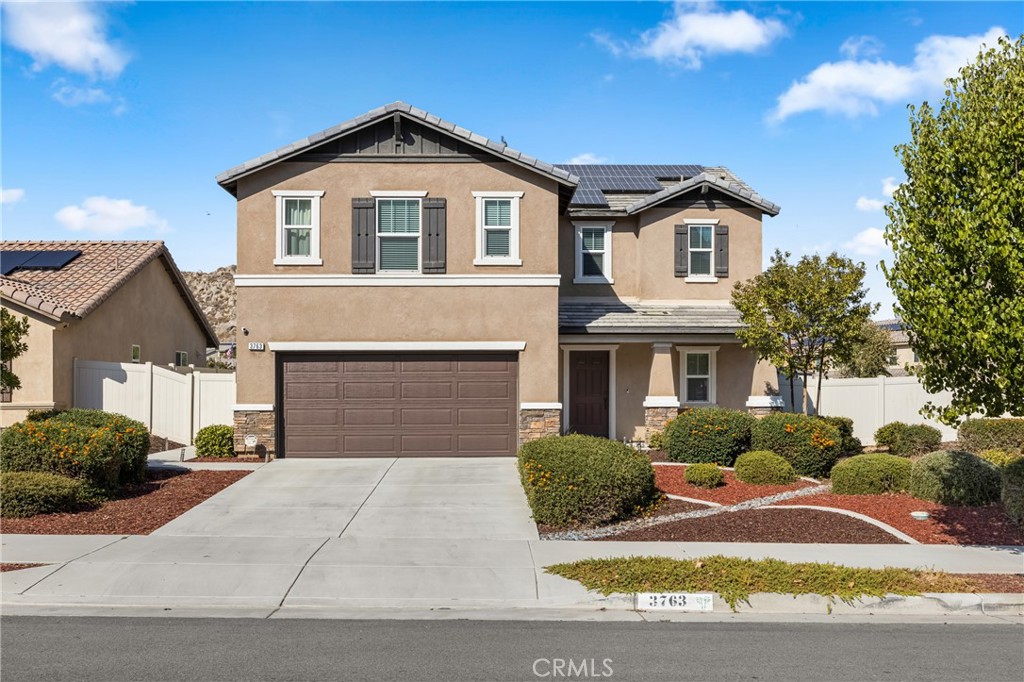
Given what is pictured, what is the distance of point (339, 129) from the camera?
18406 mm

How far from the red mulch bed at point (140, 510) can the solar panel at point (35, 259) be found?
11.7 m

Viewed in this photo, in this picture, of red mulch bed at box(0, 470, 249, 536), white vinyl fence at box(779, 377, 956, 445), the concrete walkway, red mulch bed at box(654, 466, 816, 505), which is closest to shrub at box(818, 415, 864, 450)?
white vinyl fence at box(779, 377, 956, 445)

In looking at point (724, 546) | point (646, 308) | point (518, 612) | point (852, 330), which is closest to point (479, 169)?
point (646, 308)

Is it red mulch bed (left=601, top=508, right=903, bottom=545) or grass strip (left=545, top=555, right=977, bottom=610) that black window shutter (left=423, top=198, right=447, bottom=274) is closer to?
red mulch bed (left=601, top=508, right=903, bottom=545)

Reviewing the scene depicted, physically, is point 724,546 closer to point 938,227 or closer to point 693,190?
point 938,227

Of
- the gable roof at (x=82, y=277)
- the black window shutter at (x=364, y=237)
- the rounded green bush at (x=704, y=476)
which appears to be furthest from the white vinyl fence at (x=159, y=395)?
the rounded green bush at (x=704, y=476)

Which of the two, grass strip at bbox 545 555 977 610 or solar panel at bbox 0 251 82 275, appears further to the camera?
solar panel at bbox 0 251 82 275

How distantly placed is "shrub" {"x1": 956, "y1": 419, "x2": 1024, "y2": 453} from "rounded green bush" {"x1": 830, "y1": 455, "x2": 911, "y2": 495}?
5302 millimetres

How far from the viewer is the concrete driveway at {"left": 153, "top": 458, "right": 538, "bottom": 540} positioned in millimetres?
12102

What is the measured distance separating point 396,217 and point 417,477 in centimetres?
590

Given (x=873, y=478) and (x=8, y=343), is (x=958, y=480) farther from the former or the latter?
(x=8, y=343)

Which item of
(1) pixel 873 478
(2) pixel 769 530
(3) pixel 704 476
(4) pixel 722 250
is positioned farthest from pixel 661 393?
(2) pixel 769 530

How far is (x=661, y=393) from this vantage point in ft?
67.7

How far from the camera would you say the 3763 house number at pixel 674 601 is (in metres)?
8.66
